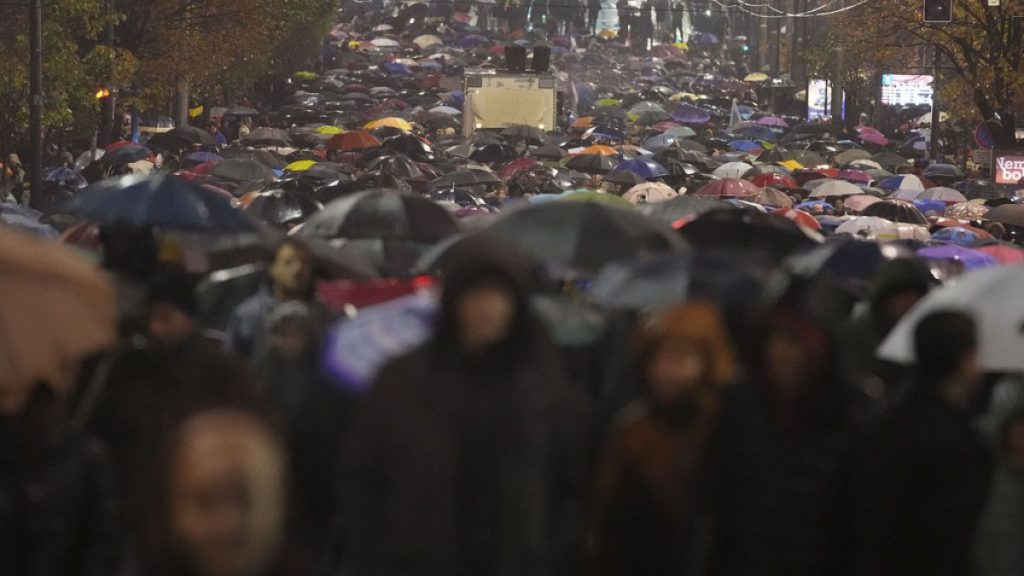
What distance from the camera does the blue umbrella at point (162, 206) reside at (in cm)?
1048

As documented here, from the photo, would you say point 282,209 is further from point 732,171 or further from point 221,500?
point 732,171

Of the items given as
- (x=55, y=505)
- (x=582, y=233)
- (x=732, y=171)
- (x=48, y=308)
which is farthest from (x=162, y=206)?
(x=732, y=171)

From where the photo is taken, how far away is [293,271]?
7641 millimetres

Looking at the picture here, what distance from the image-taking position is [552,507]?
5.52m

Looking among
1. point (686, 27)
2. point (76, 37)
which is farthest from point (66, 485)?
point (686, 27)

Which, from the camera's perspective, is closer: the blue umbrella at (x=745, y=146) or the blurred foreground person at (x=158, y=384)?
the blurred foreground person at (x=158, y=384)

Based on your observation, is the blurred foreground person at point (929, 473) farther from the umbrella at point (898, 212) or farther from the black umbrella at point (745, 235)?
the umbrella at point (898, 212)

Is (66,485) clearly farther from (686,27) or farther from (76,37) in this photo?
(686,27)

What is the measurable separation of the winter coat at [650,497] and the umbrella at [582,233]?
4.04 meters

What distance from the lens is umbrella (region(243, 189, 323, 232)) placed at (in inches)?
625

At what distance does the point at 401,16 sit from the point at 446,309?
14545cm

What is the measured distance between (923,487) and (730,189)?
84.9ft

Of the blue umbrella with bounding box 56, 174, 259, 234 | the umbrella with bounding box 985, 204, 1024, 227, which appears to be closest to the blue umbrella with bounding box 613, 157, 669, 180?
the umbrella with bounding box 985, 204, 1024, 227

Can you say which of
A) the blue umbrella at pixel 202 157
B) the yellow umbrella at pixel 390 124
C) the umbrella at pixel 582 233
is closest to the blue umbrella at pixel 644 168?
→ the blue umbrella at pixel 202 157
